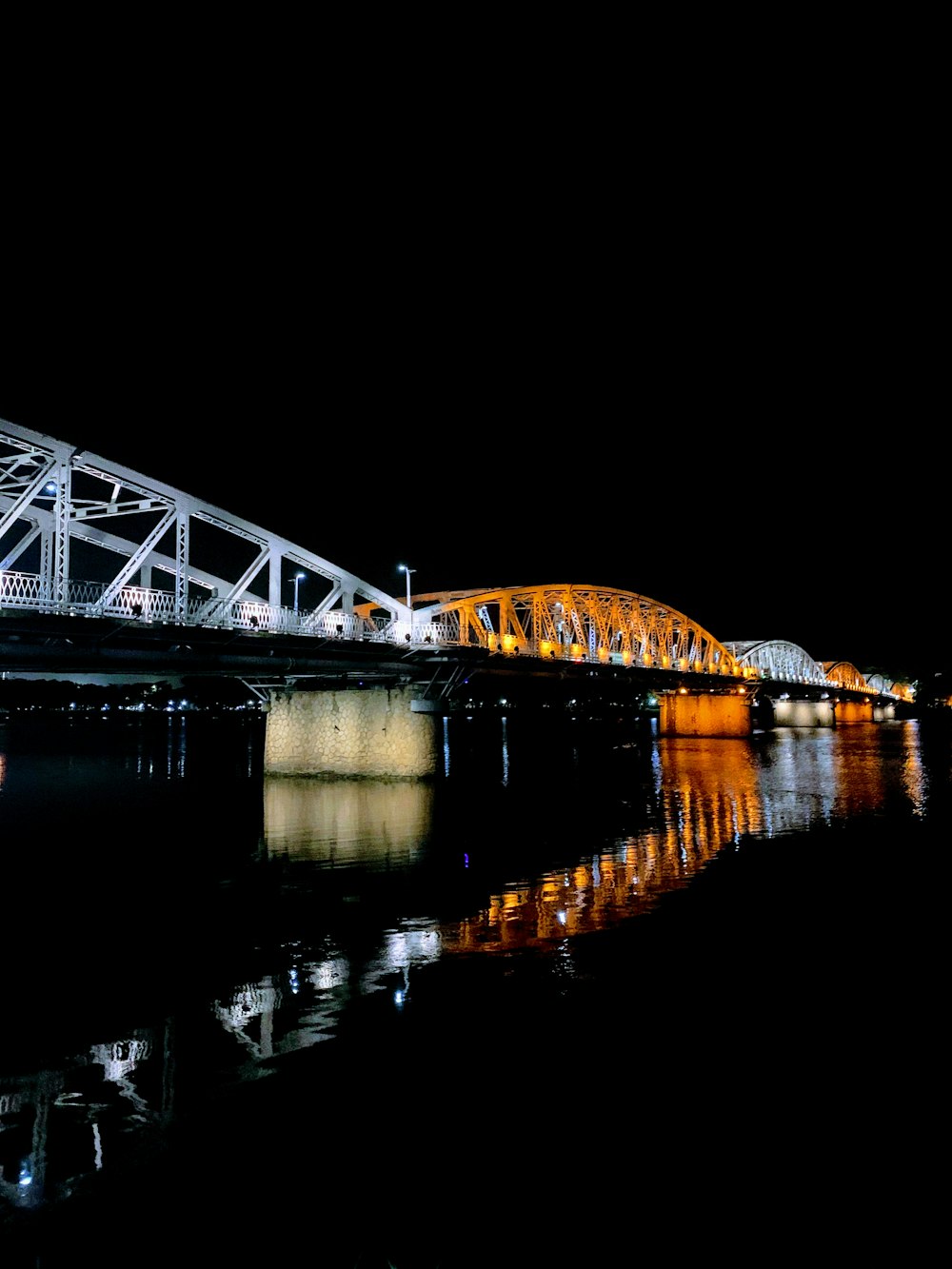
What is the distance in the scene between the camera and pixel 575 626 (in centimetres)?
8338

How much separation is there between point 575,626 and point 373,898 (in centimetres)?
6450

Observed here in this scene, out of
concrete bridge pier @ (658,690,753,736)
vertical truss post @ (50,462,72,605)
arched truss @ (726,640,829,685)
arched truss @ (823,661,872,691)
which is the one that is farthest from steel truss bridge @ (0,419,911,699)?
arched truss @ (823,661,872,691)

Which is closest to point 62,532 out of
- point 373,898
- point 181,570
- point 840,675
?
point 181,570

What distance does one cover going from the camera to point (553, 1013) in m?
11.8

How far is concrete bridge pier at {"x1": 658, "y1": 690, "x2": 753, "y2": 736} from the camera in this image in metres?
118

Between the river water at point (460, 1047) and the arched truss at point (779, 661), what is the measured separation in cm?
13380

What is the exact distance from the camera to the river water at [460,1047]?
7133 millimetres

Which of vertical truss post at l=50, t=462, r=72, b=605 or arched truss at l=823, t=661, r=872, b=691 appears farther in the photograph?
arched truss at l=823, t=661, r=872, b=691

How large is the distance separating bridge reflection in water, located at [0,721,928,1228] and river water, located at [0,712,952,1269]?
81mm

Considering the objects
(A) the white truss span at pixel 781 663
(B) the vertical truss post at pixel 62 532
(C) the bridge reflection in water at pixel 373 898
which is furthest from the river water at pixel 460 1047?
(A) the white truss span at pixel 781 663

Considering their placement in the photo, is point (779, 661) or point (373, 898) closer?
point (373, 898)

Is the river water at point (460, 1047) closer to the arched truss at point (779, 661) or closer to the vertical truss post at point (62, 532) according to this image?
the vertical truss post at point (62, 532)

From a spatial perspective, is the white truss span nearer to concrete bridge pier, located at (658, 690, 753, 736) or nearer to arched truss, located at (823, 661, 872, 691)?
arched truss, located at (823, 661, 872, 691)

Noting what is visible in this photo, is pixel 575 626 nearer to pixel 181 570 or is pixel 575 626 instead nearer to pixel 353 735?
pixel 353 735
